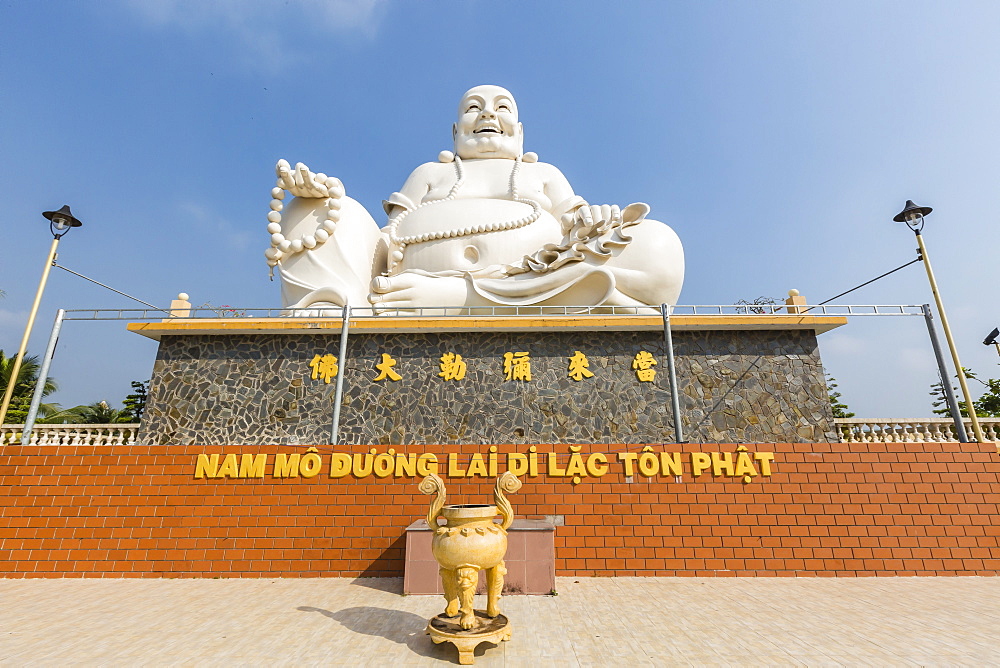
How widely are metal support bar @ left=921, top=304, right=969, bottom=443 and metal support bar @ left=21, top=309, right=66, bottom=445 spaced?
11539 millimetres

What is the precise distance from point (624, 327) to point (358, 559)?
4.75 metres

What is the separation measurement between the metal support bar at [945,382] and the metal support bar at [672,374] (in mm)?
3258

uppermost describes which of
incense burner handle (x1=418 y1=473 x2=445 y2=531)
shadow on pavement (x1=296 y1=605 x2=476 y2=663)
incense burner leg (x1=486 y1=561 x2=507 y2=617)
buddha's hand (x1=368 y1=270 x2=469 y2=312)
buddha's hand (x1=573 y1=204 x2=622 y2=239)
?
buddha's hand (x1=573 y1=204 x2=622 y2=239)

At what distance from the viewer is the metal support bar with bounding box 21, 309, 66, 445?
6344mm

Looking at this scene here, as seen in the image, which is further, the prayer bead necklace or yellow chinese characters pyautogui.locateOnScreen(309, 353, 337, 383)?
the prayer bead necklace

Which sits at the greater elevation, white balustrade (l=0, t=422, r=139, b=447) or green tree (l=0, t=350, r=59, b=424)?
green tree (l=0, t=350, r=59, b=424)

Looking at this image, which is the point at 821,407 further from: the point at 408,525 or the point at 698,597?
the point at 408,525

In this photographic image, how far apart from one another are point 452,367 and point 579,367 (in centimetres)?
191

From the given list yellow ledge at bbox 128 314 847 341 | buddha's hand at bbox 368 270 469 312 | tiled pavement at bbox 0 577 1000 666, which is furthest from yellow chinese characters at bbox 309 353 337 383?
tiled pavement at bbox 0 577 1000 666

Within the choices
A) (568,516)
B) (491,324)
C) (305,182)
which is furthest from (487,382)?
(305,182)

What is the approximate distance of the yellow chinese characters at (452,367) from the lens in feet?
24.7

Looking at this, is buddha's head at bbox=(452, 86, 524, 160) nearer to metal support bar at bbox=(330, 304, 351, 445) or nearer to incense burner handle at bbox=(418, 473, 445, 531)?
metal support bar at bbox=(330, 304, 351, 445)

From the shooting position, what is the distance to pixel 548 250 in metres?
8.73

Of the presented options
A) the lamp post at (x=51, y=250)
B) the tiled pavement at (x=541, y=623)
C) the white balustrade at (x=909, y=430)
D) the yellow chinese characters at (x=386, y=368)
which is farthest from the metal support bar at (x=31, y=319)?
the white balustrade at (x=909, y=430)
